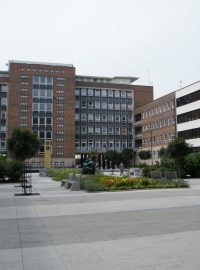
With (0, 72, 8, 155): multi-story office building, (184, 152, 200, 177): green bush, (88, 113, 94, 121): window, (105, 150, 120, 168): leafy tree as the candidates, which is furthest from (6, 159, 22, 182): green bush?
(88, 113, 94, 121): window

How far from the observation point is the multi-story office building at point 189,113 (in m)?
68.1

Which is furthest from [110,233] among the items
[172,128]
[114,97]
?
[114,97]

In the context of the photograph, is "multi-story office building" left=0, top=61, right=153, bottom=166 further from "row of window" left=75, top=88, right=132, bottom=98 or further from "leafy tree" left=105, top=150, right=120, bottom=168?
"leafy tree" left=105, top=150, right=120, bottom=168

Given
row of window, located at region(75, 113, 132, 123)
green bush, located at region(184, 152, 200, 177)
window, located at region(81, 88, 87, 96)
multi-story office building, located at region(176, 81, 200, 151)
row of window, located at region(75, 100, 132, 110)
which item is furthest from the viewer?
window, located at region(81, 88, 87, 96)

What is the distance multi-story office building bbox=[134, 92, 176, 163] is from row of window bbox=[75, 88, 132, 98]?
612 centimetres

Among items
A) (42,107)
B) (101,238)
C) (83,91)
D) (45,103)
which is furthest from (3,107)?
(101,238)

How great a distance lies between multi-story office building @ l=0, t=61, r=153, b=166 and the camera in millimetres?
96438

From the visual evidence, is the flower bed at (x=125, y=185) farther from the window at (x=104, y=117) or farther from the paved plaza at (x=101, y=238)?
the window at (x=104, y=117)

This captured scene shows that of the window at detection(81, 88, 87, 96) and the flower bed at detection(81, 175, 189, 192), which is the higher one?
the window at detection(81, 88, 87, 96)

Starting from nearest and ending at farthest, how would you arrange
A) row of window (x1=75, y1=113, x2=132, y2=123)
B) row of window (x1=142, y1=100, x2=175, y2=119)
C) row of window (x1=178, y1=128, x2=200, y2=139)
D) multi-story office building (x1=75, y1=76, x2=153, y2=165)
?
row of window (x1=178, y1=128, x2=200, y2=139) → row of window (x1=142, y1=100, x2=175, y2=119) → multi-story office building (x1=75, y1=76, x2=153, y2=165) → row of window (x1=75, y1=113, x2=132, y2=123)

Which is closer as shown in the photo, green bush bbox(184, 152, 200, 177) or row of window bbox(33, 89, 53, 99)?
green bush bbox(184, 152, 200, 177)

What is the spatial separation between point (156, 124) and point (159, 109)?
403 cm

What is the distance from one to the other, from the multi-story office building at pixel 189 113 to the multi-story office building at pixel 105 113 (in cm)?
3115

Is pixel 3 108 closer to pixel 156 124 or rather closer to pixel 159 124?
pixel 156 124
